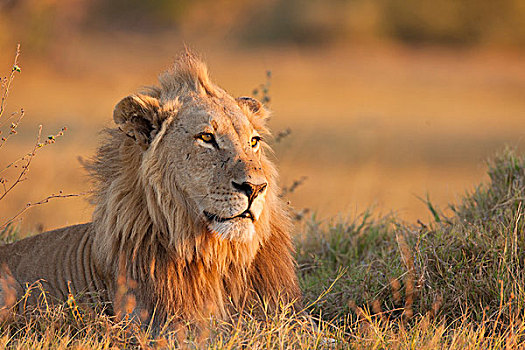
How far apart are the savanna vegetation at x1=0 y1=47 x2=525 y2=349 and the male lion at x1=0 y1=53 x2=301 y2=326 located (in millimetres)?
191

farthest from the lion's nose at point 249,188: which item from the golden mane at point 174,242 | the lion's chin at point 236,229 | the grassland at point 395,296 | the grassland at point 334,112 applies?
the grassland at point 334,112

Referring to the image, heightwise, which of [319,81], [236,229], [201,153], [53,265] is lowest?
[319,81]

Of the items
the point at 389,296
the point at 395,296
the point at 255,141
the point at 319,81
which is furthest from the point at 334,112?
the point at 255,141

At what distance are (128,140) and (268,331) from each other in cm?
141

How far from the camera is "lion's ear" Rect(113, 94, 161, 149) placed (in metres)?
4.51

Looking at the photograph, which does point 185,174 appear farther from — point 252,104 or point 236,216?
point 252,104

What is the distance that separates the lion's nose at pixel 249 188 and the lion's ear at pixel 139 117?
0.66 metres

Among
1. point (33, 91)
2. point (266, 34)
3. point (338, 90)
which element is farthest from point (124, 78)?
point (266, 34)

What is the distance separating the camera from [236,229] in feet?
13.8

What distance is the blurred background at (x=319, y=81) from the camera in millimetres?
12852

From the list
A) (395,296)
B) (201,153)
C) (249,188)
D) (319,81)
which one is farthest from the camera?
(319,81)

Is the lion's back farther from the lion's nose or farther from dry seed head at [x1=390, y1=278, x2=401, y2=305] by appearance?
dry seed head at [x1=390, y1=278, x2=401, y2=305]

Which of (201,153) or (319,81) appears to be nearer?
(201,153)

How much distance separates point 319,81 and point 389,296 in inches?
1077
